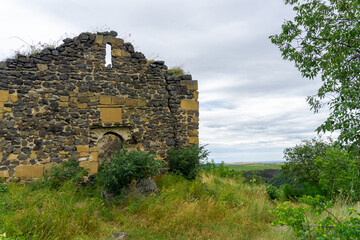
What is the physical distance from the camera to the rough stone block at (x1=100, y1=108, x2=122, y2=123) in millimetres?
9910

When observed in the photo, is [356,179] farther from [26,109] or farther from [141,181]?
[26,109]

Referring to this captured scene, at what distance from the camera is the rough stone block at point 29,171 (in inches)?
361

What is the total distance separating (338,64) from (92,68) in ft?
25.5

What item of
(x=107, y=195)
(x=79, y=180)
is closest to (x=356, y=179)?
(x=107, y=195)

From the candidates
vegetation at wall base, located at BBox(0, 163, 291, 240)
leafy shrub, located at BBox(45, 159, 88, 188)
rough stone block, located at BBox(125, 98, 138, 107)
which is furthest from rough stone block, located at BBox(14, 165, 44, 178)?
rough stone block, located at BBox(125, 98, 138, 107)

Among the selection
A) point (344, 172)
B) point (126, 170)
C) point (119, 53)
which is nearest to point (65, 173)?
point (126, 170)

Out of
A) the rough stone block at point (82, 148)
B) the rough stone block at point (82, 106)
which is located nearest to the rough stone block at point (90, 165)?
the rough stone block at point (82, 148)

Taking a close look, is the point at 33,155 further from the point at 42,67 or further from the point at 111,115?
the point at 42,67

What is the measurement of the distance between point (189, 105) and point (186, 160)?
2291mm

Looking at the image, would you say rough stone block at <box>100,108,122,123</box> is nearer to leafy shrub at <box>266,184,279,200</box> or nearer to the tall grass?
the tall grass

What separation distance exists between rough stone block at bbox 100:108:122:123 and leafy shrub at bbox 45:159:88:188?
5.71 feet

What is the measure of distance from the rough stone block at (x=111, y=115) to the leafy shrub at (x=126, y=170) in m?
2.28

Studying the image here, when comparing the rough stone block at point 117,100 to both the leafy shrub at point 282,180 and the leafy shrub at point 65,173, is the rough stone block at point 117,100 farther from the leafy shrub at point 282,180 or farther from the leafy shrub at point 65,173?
the leafy shrub at point 282,180

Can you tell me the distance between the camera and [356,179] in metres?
5.40
